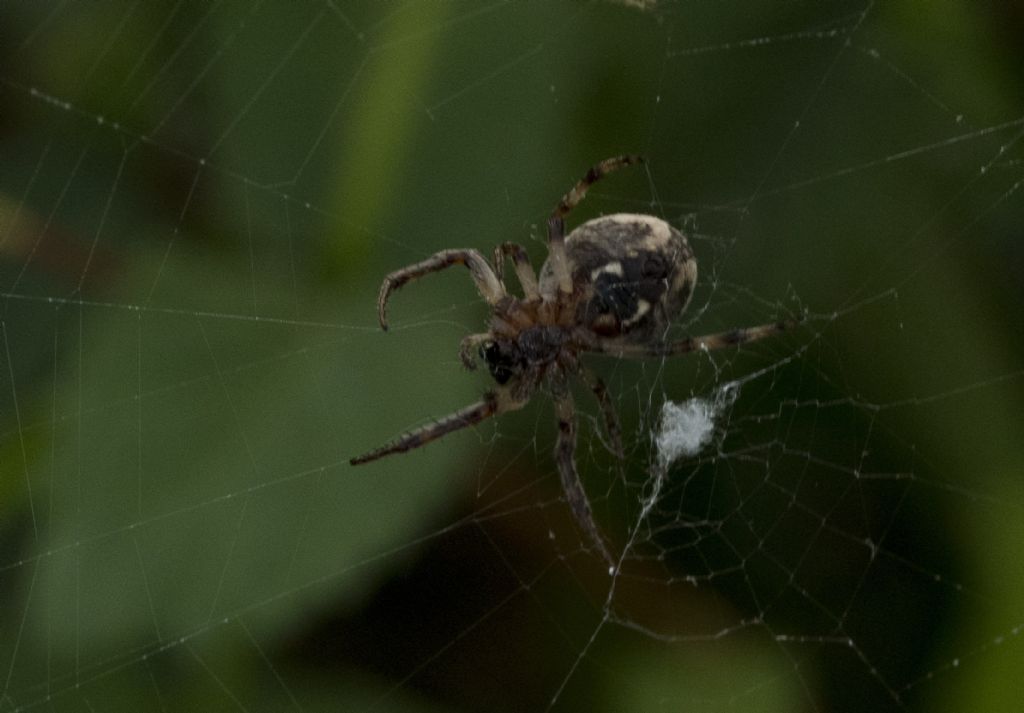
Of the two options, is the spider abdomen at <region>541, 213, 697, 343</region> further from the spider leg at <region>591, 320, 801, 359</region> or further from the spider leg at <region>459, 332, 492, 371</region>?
the spider leg at <region>459, 332, 492, 371</region>

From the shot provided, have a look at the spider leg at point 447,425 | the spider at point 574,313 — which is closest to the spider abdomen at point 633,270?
the spider at point 574,313

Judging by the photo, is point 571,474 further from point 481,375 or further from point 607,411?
point 481,375

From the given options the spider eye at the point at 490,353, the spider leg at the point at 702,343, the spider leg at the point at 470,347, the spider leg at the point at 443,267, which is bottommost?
the spider leg at the point at 702,343

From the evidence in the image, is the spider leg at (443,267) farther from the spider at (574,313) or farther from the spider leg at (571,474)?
the spider leg at (571,474)

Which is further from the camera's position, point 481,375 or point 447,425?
point 481,375

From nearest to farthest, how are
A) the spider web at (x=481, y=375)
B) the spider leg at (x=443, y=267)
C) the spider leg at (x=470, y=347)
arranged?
the spider web at (x=481, y=375), the spider leg at (x=443, y=267), the spider leg at (x=470, y=347)

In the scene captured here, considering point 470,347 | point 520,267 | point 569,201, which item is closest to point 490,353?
point 470,347
